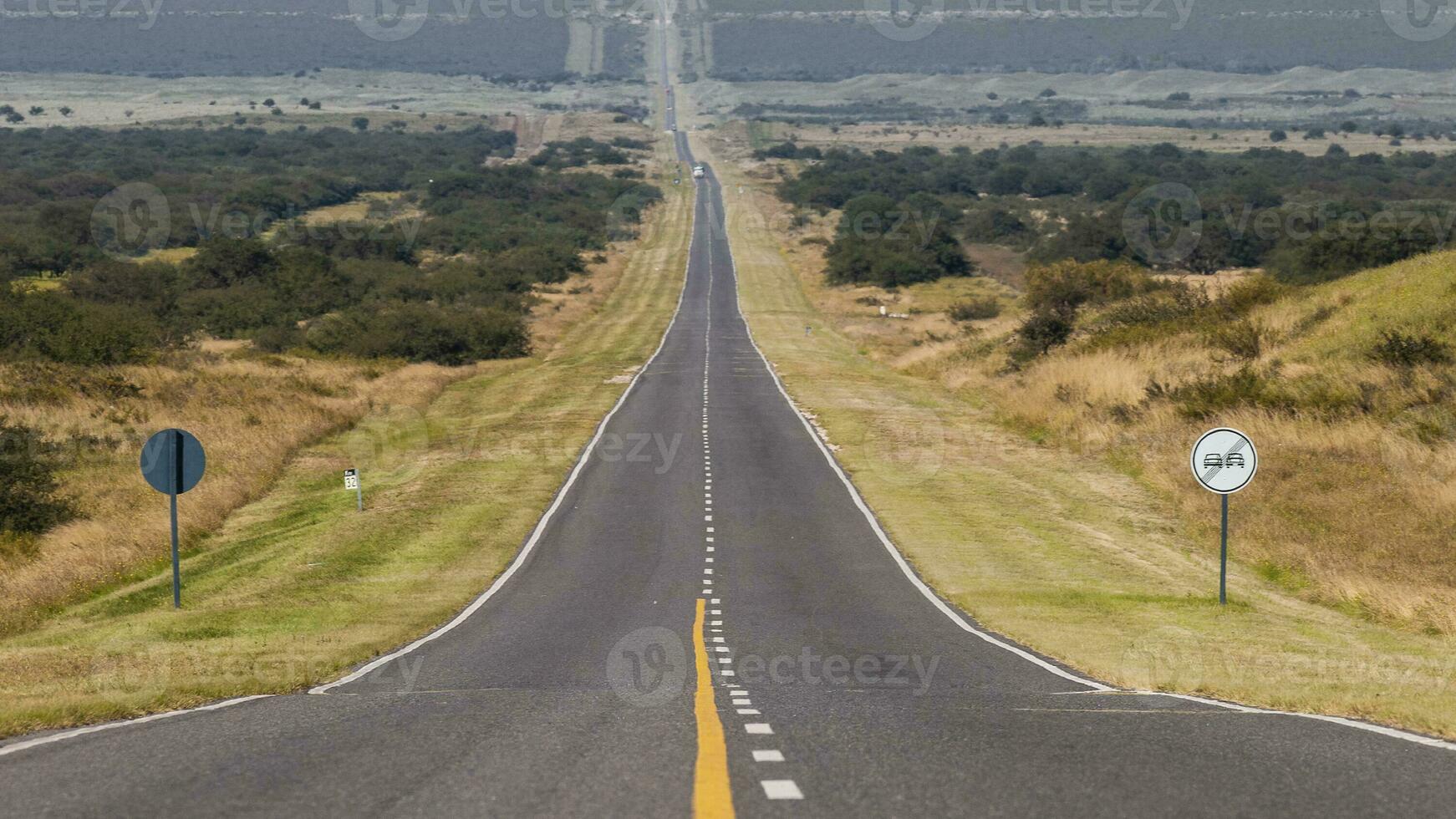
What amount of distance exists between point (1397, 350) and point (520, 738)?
30084mm

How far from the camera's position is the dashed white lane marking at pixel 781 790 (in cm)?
886

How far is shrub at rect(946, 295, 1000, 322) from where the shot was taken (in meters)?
77.0

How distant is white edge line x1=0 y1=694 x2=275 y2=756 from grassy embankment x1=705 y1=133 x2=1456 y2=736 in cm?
892

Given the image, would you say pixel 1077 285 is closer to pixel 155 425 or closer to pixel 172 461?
pixel 155 425

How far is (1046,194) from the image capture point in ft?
506

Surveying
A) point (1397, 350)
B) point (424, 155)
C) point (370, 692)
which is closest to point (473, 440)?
point (1397, 350)

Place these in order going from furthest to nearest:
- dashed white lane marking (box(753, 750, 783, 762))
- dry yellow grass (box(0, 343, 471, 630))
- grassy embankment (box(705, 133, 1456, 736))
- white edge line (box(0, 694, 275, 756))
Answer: dry yellow grass (box(0, 343, 471, 630))
grassy embankment (box(705, 133, 1456, 736))
white edge line (box(0, 694, 275, 756))
dashed white lane marking (box(753, 750, 783, 762))

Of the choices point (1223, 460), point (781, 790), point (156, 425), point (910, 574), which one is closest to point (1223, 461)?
point (1223, 460)

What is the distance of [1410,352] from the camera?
34438mm

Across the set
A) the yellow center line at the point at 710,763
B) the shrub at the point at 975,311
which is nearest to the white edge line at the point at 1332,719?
the yellow center line at the point at 710,763

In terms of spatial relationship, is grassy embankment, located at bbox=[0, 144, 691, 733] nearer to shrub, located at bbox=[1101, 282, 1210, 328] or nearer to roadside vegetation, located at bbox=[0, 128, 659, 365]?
roadside vegetation, located at bbox=[0, 128, 659, 365]

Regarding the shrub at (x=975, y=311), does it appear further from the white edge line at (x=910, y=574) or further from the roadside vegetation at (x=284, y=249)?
the white edge line at (x=910, y=574)

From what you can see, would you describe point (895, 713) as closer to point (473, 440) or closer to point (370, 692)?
point (370, 692)

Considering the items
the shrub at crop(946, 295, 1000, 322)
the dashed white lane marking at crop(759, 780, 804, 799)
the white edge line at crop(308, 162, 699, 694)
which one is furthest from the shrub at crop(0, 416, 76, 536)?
the shrub at crop(946, 295, 1000, 322)
